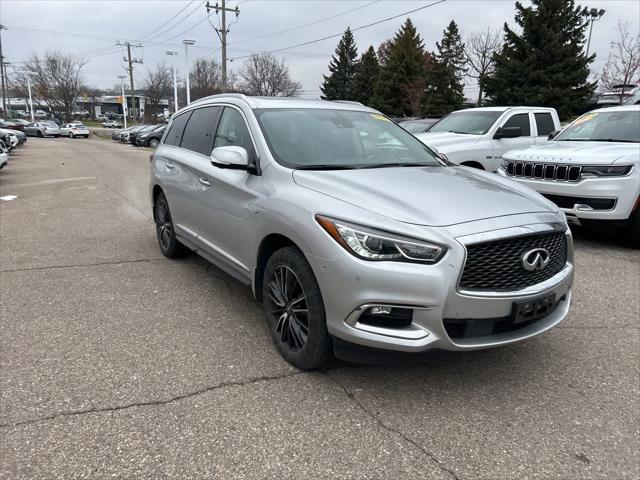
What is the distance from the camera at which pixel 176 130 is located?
18.2 ft

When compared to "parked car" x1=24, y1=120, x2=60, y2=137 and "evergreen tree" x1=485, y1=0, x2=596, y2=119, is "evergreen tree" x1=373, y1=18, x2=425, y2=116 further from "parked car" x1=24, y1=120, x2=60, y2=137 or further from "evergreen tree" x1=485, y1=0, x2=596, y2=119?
"parked car" x1=24, y1=120, x2=60, y2=137

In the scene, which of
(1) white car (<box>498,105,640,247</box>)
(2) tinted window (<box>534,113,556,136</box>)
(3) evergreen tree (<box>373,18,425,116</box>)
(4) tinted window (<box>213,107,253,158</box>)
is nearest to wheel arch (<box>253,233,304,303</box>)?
(4) tinted window (<box>213,107,253,158</box>)

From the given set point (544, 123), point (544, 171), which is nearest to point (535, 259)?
point (544, 171)

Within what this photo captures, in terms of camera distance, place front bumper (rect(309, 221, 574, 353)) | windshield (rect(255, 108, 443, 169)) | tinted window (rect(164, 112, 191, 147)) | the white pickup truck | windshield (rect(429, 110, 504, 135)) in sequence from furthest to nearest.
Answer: windshield (rect(429, 110, 504, 135)) → the white pickup truck → tinted window (rect(164, 112, 191, 147)) → windshield (rect(255, 108, 443, 169)) → front bumper (rect(309, 221, 574, 353))

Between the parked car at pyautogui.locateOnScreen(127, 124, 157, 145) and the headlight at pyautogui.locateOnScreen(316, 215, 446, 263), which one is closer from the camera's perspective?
the headlight at pyautogui.locateOnScreen(316, 215, 446, 263)

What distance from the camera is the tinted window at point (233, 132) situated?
3902 millimetres

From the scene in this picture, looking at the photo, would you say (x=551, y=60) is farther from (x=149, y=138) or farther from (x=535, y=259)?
(x=535, y=259)

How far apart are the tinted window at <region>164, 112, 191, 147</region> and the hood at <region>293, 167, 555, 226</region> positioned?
2.50 metres

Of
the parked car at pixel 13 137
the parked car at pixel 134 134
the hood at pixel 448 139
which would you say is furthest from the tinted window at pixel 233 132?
the parked car at pixel 134 134

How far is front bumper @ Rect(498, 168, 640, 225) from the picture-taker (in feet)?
19.7

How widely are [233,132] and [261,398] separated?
2.23m

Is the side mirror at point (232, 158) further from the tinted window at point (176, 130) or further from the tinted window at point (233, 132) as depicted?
the tinted window at point (176, 130)

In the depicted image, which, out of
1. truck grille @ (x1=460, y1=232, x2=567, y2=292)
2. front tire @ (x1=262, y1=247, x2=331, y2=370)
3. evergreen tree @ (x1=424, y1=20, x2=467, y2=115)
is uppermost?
evergreen tree @ (x1=424, y1=20, x2=467, y2=115)

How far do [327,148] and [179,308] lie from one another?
73.5 inches
